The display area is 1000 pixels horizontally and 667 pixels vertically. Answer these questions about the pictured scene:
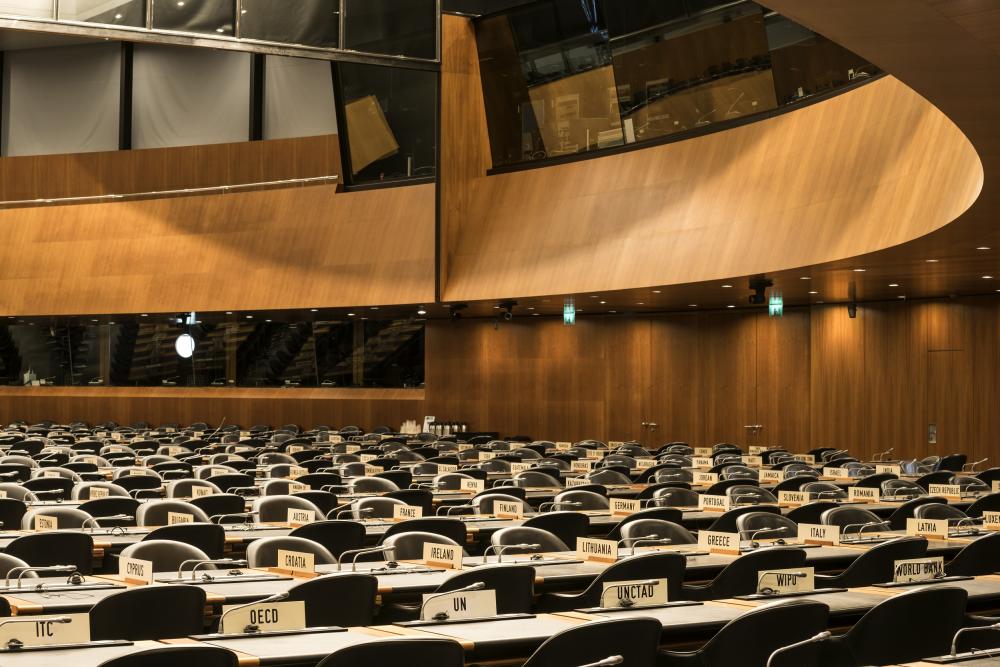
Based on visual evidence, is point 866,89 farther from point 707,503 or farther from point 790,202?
point 707,503

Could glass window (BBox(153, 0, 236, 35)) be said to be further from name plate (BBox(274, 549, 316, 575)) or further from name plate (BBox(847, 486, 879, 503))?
name plate (BBox(274, 549, 316, 575))

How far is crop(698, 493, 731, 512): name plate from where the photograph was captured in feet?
39.4

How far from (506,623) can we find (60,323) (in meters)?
29.7

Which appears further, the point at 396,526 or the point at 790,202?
the point at 790,202

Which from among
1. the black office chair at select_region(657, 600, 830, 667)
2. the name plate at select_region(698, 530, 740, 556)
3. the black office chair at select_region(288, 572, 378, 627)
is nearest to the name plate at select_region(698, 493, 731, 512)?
the name plate at select_region(698, 530, 740, 556)

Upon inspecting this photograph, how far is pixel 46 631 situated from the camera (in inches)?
196

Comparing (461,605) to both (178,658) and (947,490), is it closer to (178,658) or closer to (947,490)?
(178,658)

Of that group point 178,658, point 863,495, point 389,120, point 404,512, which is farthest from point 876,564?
point 389,120

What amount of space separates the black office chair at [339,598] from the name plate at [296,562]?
0.94m

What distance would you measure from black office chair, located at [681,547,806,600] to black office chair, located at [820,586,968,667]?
5.56 ft

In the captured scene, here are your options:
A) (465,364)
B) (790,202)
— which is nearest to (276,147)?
(465,364)

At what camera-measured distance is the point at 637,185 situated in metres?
21.1

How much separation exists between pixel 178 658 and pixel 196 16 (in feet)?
42.6

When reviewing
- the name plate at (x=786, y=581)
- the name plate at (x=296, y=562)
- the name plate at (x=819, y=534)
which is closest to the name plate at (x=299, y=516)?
the name plate at (x=296, y=562)
